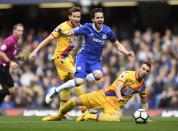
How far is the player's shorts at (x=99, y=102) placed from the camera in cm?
1529

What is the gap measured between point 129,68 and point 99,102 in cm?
865

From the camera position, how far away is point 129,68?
23984mm

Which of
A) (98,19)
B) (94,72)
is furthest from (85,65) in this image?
(98,19)

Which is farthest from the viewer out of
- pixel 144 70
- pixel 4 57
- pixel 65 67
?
pixel 4 57

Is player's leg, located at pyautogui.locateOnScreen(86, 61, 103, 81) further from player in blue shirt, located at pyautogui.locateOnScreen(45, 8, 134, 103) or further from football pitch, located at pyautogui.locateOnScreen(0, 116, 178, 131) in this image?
football pitch, located at pyautogui.locateOnScreen(0, 116, 178, 131)

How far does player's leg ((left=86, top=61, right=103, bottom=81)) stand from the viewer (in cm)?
1575

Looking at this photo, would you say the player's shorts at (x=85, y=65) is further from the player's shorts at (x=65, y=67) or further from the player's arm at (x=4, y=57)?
the player's arm at (x=4, y=57)

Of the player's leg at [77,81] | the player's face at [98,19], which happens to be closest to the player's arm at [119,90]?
the player's leg at [77,81]

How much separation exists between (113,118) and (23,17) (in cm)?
1505

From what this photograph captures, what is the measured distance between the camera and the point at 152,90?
23141 millimetres

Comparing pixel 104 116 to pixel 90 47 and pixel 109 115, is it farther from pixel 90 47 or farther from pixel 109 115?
pixel 90 47

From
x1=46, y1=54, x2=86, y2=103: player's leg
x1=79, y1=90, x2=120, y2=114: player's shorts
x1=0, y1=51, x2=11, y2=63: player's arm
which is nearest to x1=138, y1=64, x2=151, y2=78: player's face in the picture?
x1=79, y1=90, x2=120, y2=114: player's shorts

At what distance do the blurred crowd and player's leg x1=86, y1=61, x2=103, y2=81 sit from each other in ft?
23.0

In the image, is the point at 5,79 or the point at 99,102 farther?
the point at 5,79
